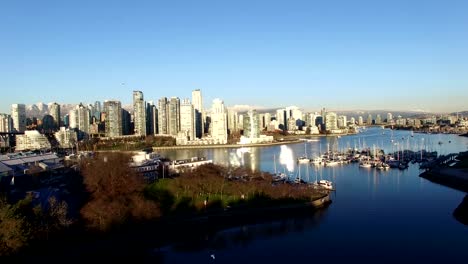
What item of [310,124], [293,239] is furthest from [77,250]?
[310,124]

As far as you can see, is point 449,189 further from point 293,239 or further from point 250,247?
point 250,247

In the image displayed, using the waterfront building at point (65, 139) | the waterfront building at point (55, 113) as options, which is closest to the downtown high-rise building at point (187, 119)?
the waterfront building at point (65, 139)

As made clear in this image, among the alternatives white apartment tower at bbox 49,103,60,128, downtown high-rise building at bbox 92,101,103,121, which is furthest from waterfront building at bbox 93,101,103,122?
white apartment tower at bbox 49,103,60,128

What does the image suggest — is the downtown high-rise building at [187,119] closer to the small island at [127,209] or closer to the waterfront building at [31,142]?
the waterfront building at [31,142]

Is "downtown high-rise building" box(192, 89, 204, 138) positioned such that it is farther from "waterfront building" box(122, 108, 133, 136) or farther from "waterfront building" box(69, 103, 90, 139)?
"waterfront building" box(69, 103, 90, 139)

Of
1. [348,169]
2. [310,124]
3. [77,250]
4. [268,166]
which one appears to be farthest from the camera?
[310,124]

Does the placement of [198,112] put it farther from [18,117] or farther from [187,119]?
[18,117]

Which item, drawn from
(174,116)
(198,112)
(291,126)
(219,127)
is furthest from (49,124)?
(291,126)
